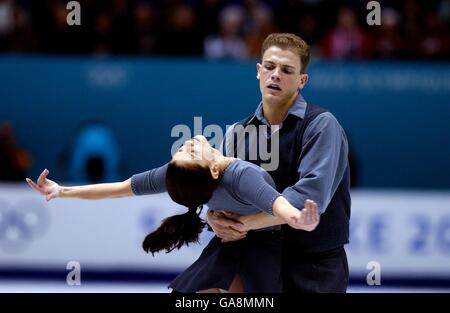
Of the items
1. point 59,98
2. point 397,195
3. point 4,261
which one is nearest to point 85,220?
point 4,261

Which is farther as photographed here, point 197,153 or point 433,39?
point 433,39

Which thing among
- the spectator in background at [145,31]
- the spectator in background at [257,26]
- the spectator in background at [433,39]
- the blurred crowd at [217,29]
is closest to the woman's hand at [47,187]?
the blurred crowd at [217,29]

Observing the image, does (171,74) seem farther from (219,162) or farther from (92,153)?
(219,162)

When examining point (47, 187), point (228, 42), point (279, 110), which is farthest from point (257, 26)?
point (47, 187)

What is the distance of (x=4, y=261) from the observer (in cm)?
898

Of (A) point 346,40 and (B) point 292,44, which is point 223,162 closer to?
(B) point 292,44

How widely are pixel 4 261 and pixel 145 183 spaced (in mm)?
5122

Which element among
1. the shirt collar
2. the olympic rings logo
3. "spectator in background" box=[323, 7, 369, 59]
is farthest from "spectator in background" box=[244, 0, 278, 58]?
the shirt collar

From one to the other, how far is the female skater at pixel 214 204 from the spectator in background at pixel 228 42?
6.14m

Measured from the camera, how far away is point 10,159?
980 cm

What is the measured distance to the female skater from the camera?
158 inches

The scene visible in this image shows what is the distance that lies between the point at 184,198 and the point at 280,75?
Result: 0.89 m

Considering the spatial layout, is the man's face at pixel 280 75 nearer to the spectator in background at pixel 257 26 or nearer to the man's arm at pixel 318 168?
the man's arm at pixel 318 168

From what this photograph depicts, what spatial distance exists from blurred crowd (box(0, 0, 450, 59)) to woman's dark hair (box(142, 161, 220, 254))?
6213 millimetres
